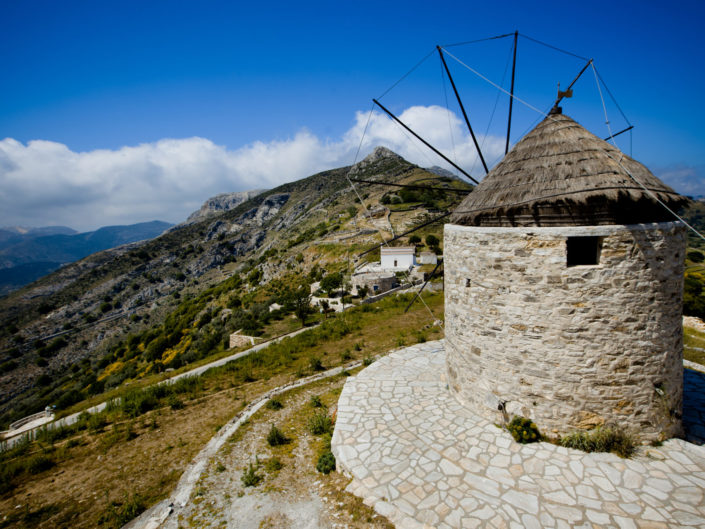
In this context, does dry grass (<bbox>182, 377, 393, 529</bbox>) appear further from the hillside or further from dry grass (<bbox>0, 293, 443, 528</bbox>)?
the hillside

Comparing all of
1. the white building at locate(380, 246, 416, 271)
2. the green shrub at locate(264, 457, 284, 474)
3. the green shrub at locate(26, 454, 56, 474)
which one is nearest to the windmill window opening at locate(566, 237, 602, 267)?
the green shrub at locate(264, 457, 284, 474)

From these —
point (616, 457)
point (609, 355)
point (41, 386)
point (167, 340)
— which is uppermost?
point (609, 355)

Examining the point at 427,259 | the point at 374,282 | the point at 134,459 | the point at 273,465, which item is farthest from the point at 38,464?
the point at 427,259

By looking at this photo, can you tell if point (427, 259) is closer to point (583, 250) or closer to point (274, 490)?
point (583, 250)

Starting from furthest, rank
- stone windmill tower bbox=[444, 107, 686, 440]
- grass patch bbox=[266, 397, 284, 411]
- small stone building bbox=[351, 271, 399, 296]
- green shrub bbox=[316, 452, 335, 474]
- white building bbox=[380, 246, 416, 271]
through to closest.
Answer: white building bbox=[380, 246, 416, 271] < small stone building bbox=[351, 271, 399, 296] < grass patch bbox=[266, 397, 284, 411] < green shrub bbox=[316, 452, 335, 474] < stone windmill tower bbox=[444, 107, 686, 440]

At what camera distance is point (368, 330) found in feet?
56.3

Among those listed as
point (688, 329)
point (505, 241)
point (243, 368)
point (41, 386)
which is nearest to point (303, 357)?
point (243, 368)

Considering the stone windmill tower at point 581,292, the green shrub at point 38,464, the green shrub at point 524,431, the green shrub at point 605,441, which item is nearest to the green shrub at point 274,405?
the green shrub at point 38,464

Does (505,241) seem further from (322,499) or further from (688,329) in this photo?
(688,329)

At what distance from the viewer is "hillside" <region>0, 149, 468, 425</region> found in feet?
116

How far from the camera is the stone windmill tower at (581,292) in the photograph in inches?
227

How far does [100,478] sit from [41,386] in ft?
179

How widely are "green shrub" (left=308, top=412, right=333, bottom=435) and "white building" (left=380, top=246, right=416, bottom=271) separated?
103 feet

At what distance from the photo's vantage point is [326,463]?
6750 mm
